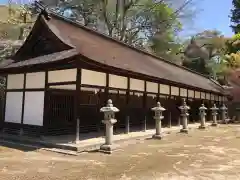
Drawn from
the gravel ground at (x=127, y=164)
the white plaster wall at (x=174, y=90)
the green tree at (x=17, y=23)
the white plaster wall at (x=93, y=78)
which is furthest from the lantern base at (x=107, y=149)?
the green tree at (x=17, y=23)

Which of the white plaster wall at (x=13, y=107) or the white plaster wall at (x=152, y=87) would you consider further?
the white plaster wall at (x=152, y=87)

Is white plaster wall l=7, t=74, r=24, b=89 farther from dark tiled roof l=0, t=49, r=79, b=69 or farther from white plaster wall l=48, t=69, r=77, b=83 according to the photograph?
white plaster wall l=48, t=69, r=77, b=83

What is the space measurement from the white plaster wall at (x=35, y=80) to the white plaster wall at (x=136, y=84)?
4.55 meters

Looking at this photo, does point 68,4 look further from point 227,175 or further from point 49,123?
point 227,175

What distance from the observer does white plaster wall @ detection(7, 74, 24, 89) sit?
1221cm

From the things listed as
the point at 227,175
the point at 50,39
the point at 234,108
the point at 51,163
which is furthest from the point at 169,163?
the point at 234,108

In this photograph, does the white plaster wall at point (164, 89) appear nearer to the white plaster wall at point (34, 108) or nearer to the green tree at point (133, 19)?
the white plaster wall at point (34, 108)

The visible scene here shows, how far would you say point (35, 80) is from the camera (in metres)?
11.5

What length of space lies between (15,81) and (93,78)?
397 centimetres

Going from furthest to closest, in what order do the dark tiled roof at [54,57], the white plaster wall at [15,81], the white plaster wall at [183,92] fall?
the white plaster wall at [183,92] → the white plaster wall at [15,81] → the dark tiled roof at [54,57]

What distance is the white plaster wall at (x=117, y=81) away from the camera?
12.4 metres

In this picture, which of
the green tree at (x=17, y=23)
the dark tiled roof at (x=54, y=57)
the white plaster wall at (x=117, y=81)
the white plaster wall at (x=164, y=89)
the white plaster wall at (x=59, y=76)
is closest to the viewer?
the dark tiled roof at (x=54, y=57)

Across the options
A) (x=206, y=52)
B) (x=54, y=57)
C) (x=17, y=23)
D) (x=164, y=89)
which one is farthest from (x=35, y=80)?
(x=206, y=52)

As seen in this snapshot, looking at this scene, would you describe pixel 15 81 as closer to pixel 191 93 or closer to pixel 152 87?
pixel 152 87
